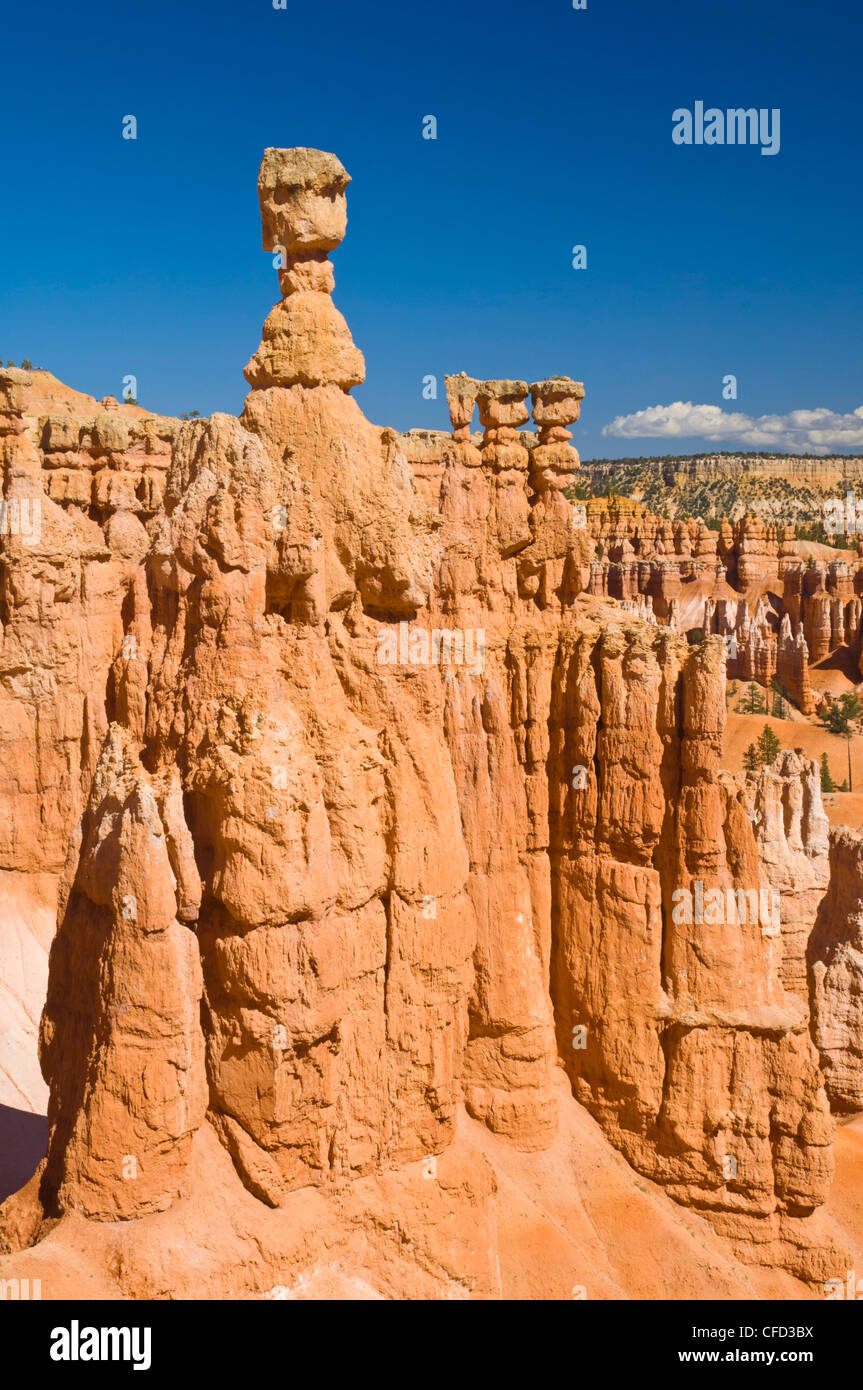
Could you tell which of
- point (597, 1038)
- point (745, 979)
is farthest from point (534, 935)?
point (745, 979)

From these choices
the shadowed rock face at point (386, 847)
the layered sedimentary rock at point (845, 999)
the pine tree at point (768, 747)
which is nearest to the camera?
the shadowed rock face at point (386, 847)

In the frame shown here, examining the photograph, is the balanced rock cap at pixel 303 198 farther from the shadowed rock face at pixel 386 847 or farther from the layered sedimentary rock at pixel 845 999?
the layered sedimentary rock at pixel 845 999

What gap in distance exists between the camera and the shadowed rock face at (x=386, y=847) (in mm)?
11375

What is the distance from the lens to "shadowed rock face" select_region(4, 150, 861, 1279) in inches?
448

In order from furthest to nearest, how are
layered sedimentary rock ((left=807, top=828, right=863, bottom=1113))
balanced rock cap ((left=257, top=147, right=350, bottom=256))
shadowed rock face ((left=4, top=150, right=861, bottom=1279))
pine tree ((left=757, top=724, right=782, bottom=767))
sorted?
pine tree ((left=757, top=724, right=782, bottom=767)) < layered sedimentary rock ((left=807, top=828, right=863, bottom=1113)) < balanced rock cap ((left=257, top=147, right=350, bottom=256)) < shadowed rock face ((left=4, top=150, right=861, bottom=1279))

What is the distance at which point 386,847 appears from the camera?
44.4 ft

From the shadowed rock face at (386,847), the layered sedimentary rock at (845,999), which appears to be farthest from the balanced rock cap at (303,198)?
the layered sedimentary rock at (845,999)

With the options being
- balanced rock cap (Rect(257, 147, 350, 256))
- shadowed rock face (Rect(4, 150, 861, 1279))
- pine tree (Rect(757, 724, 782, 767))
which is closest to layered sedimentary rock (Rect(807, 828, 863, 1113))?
shadowed rock face (Rect(4, 150, 861, 1279))

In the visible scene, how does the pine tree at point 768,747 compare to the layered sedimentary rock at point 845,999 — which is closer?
the layered sedimentary rock at point 845,999

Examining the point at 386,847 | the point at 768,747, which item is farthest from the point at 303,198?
the point at 768,747

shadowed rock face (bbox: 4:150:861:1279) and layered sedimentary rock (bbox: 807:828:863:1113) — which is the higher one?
shadowed rock face (bbox: 4:150:861:1279)

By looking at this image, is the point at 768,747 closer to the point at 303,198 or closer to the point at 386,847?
the point at 386,847

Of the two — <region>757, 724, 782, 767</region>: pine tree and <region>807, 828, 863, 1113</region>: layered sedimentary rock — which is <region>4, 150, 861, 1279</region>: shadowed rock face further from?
<region>757, 724, 782, 767</region>: pine tree

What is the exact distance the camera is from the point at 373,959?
13188 mm
